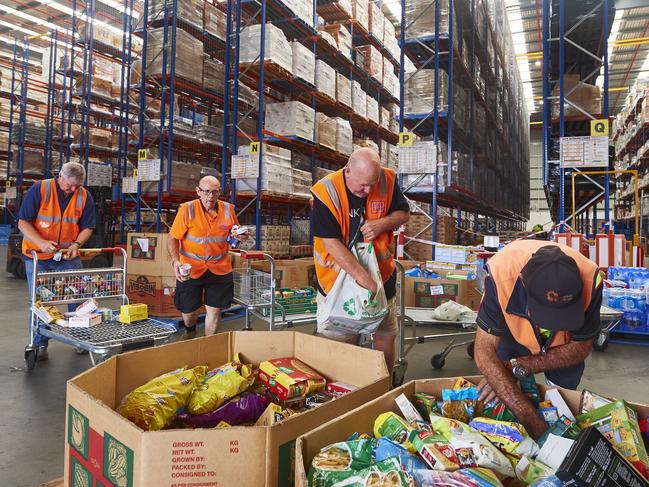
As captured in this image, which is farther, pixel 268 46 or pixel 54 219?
pixel 268 46

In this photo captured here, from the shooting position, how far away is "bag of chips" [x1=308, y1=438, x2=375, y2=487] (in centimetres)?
113

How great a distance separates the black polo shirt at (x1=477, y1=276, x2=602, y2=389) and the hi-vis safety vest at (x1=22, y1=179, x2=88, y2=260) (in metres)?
3.91

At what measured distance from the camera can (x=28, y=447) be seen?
2.65 metres

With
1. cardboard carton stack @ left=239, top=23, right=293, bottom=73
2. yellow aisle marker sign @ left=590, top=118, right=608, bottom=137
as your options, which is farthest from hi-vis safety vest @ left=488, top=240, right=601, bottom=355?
cardboard carton stack @ left=239, top=23, right=293, bottom=73

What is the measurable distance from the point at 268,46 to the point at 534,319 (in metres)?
7.58

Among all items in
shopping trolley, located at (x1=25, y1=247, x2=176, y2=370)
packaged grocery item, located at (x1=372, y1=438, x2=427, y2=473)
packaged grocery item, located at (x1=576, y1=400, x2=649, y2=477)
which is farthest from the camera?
shopping trolley, located at (x1=25, y1=247, x2=176, y2=370)

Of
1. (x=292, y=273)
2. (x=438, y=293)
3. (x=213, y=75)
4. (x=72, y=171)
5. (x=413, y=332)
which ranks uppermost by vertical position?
(x=213, y=75)

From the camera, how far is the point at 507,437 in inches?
57.7

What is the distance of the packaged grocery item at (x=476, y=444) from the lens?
1.28 meters

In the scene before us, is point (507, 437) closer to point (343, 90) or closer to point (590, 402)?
point (590, 402)

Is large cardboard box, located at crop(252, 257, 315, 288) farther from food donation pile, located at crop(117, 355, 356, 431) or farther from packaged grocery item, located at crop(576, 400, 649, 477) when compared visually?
packaged grocery item, located at crop(576, 400, 649, 477)

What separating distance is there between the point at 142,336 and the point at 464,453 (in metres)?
2.53

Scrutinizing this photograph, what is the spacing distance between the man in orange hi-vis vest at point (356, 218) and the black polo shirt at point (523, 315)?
2.34 feet

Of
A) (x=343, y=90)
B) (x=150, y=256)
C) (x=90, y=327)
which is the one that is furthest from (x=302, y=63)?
(x=90, y=327)
